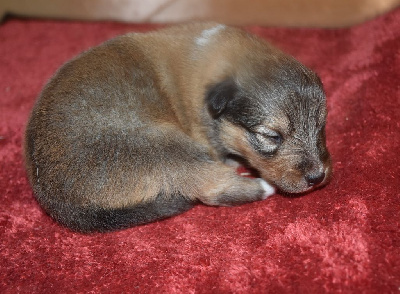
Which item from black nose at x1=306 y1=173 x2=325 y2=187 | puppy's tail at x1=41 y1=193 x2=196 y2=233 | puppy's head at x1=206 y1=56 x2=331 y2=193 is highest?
puppy's head at x1=206 y1=56 x2=331 y2=193

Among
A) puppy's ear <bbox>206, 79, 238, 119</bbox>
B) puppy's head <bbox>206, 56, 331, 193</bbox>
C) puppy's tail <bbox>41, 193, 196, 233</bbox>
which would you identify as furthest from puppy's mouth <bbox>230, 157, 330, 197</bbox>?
puppy's tail <bbox>41, 193, 196, 233</bbox>

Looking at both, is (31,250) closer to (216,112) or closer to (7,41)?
(216,112)

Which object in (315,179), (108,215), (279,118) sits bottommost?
(108,215)

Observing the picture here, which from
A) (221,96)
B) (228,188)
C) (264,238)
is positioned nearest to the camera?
(264,238)

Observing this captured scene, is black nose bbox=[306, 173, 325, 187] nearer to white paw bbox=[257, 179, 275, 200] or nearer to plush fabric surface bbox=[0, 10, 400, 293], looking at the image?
plush fabric surface bbox=[0, 10, 400, 293]

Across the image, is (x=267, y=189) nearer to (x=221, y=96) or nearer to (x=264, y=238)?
(x=264, y=238)

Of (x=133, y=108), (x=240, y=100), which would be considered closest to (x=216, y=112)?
(x=240, y=100)

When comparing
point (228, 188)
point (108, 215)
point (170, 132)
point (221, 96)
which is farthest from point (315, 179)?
point (108, 215)

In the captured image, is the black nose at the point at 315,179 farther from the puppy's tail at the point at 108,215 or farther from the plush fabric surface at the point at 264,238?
the puppy's tail at the point at 108,215
